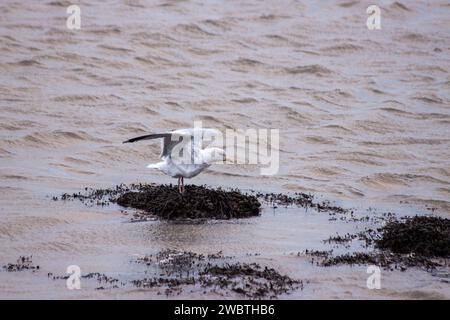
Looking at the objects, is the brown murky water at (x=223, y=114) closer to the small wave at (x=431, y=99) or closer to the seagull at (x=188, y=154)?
the small wave at (x=431, y=99)

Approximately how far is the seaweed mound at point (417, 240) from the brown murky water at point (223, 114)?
57 cm

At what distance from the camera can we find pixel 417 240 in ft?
30.6

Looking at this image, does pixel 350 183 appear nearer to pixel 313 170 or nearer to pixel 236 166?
pixel 313 170

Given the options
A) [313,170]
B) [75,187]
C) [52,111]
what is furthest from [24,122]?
[313,170]

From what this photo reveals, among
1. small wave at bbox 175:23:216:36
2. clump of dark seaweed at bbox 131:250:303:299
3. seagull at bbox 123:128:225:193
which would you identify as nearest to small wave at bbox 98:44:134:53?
small wave at bbox 175:23:216:36

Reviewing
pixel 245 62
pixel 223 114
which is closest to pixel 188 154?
pixel 223 114

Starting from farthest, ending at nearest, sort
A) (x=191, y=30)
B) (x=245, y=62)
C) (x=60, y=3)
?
(x=60, y=3) < (x=191, y=30) < (x=245, y=62)

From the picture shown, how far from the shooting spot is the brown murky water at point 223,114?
9211 millimetres

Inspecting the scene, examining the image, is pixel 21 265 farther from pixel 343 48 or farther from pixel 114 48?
pixel 343 48

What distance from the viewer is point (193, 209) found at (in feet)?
33.8

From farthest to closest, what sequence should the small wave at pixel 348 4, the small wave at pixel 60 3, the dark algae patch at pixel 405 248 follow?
the small wave at pixel 348 4, the small wave at pixel 60 3, the dark algae patch at pixel 405 248

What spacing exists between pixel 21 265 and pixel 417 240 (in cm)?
416

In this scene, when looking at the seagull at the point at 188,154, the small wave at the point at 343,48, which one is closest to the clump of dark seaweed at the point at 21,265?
the seagull at the point at 188,154

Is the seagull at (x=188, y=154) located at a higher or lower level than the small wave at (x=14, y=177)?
higher
